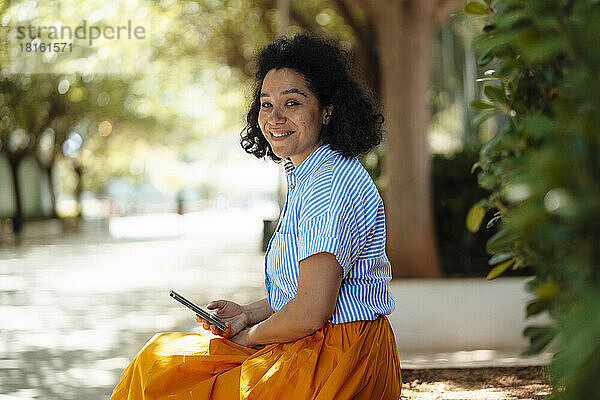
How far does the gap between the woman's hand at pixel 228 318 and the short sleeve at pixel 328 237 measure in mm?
488

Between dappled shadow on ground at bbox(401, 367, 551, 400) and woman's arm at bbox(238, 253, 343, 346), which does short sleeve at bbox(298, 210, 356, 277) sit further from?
dappled shadow on ground at bbox(401, 367, 551, 400)

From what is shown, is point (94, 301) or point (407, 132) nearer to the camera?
point (407, 132)

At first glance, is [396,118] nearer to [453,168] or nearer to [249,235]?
[453,168]

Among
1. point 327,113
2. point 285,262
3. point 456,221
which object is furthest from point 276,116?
point 456,221

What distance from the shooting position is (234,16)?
16.7 metres

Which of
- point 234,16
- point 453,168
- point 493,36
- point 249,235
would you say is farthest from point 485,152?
point 249,235

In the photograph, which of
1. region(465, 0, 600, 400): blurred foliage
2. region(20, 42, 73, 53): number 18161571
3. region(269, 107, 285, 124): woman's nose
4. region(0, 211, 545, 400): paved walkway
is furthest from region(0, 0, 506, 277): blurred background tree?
region(0, 211, 545, 400): paved walkway

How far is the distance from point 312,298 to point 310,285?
4 centimetres

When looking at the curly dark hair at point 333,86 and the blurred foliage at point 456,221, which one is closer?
the curly dark hair at point 333,86

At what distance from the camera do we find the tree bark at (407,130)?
31.3 ft

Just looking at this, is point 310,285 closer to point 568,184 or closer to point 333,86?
point 333,86

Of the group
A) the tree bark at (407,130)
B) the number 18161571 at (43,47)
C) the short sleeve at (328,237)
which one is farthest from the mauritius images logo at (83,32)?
the short sleeve at (328,237)

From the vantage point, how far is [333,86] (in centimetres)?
295

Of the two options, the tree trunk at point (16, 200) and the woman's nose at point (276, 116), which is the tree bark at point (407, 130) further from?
the tree trunk at point (16, 200)
